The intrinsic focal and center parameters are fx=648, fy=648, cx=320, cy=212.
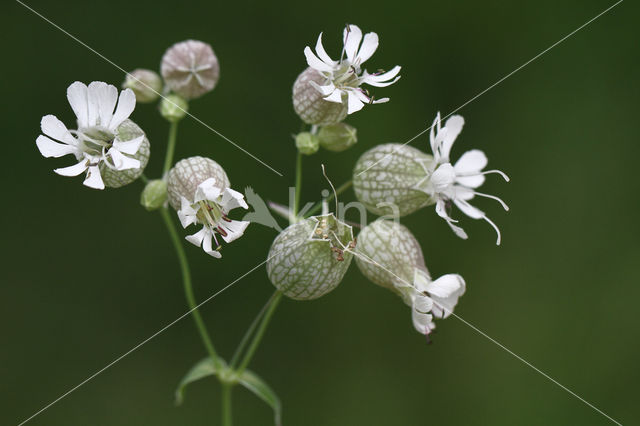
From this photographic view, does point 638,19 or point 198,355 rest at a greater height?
point 638,19

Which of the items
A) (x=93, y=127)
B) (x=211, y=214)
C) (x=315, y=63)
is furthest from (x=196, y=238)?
(x=315, y=63)

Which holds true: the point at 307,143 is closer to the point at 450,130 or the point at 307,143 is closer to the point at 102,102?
the point at 450,130

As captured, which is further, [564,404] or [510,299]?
[510,299]

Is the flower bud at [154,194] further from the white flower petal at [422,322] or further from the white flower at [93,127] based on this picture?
the white flower petal at [422,322]

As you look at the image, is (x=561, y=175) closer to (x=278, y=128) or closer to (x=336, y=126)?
(x=278, y=128)

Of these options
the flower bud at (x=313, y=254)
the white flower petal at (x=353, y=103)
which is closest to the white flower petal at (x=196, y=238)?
the flower bud at (x=313, y=254)

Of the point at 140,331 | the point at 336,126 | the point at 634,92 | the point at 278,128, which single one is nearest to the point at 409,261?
the point at 336,126
